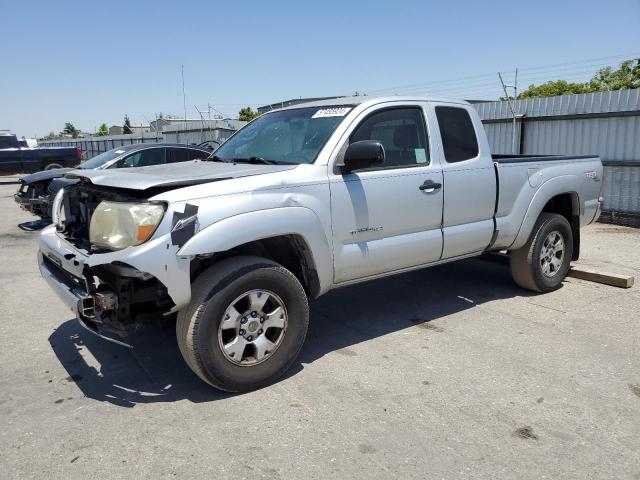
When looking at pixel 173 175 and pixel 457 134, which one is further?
pixel 457 134

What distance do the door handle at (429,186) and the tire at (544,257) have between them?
1.70 m

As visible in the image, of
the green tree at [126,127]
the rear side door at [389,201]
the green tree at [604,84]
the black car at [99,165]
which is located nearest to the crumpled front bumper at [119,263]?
the rear side door at [389,201]

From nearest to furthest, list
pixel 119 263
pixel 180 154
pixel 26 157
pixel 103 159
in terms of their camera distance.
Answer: pixel 119 263 < pixel 103 159 < pixel 180 154 < pixel 26 157

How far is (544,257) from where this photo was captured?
19.9 feet

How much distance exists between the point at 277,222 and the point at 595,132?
942 cm

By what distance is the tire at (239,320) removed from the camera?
11.5 ft

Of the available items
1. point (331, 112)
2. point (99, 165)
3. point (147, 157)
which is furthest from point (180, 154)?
point (331, 112)

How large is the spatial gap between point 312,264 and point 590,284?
4.03 m

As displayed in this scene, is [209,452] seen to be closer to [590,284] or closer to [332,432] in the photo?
[332,432]

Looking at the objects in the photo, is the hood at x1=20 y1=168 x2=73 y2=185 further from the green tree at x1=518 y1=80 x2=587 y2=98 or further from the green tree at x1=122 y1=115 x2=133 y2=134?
the green tree at x1=122 y1=115 x2=133 y2=134

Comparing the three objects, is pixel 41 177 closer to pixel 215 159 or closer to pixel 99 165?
pixel 99 165

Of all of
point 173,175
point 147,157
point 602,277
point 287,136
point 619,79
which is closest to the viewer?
point 173,175

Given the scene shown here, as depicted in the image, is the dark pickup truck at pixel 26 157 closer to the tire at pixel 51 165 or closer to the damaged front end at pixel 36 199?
the tire at pixel 51 165

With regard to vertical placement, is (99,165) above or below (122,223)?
above
